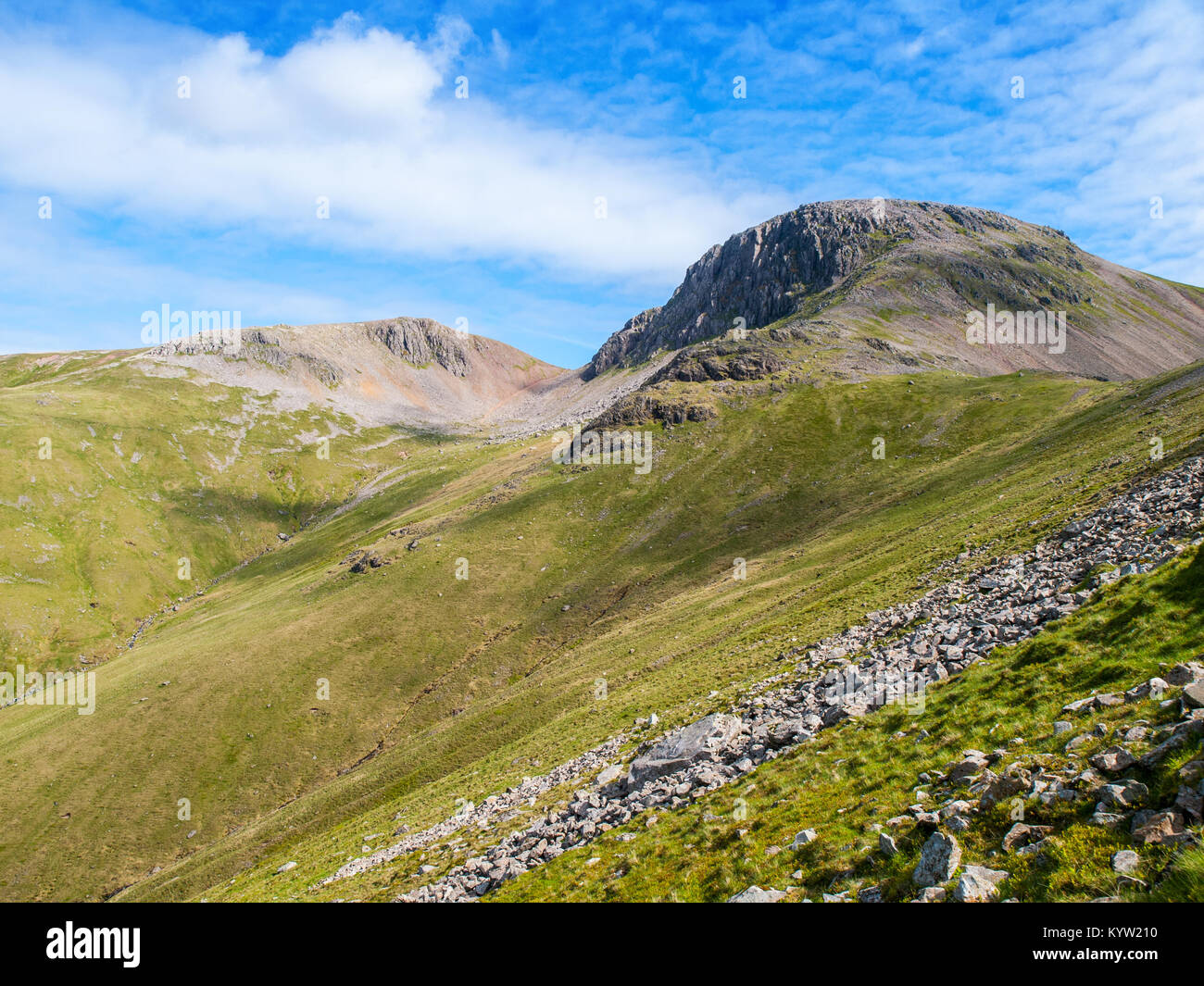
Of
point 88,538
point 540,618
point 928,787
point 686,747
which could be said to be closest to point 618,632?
point 540,618

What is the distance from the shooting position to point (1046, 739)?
13.5 metres

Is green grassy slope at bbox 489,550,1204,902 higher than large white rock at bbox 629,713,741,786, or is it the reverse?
green grassy slope at bbox 489,550,1204,902

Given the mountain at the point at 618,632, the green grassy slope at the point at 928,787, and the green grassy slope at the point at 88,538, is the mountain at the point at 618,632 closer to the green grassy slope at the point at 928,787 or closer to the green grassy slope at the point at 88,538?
the green grassy slope at the point at 928,787

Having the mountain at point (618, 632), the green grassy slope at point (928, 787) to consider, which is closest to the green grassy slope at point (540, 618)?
the mountain at point (618, 632)

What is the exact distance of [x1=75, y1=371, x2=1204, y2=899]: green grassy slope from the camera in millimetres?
43406

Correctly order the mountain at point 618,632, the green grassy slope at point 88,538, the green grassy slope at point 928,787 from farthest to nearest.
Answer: the green grassy slope at point 88,538, the mountain at point 618,632, the green grassy slope at point 928,787

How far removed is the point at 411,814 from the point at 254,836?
26141mm

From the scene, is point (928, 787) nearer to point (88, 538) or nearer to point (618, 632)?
point (618, 632)

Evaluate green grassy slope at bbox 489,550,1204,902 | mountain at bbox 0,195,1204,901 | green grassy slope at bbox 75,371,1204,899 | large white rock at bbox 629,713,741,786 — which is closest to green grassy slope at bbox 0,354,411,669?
mountain at bbox 0,195,1204,901

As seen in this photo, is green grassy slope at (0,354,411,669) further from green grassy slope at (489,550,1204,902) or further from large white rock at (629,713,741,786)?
green grassy slope at (489,550,1204,902)

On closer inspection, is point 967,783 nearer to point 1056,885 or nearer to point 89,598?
point 1056,885

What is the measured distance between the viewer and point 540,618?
82.9m

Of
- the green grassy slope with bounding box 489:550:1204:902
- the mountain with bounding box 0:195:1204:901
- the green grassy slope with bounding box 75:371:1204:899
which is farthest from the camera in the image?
the green grassy slope with bounding box 75:371:1204:899

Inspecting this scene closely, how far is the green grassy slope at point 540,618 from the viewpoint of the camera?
4341 centimetres
